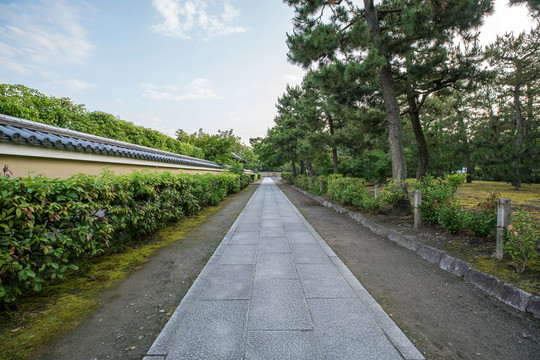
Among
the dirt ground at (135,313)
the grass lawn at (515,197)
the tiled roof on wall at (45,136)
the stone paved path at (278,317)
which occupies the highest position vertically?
the tiled roof on wall at (45,136)

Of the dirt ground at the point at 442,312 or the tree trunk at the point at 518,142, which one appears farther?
the tree trunk at the point at 518,142

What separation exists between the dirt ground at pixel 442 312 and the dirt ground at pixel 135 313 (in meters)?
2.41

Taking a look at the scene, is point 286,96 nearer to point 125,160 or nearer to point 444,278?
point 125,160

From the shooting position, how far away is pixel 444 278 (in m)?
2.95

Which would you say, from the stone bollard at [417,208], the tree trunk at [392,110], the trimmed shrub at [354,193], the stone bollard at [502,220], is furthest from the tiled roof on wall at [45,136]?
the tree trunk at [392,110]

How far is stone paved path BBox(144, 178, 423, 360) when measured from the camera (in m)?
1.69

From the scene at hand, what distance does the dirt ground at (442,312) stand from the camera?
176 cm

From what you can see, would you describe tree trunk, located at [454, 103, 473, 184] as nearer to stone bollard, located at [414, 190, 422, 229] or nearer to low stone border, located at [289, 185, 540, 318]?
stone bollard, located at [414, 190, 422, 229]

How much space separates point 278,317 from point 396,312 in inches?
50.5

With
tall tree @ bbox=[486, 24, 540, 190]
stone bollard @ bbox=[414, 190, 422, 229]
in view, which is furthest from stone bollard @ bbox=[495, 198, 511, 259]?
tall tree @ bbox=[486, 24, 540, 190]

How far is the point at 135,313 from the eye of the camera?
Result: 86.7 inches

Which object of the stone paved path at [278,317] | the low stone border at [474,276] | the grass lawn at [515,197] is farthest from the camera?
the grass lawn at [515,197]

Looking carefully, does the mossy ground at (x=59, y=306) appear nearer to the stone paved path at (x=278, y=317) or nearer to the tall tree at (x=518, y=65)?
the stone paved path at (x=278, y=317)

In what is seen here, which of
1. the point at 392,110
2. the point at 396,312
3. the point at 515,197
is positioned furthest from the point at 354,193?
the point at 515,197
